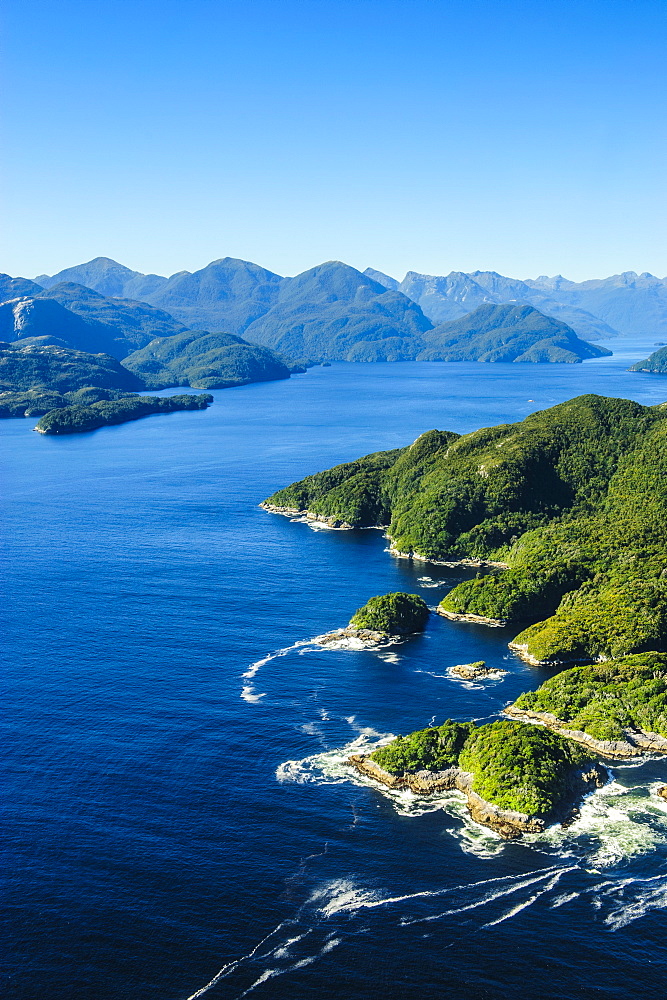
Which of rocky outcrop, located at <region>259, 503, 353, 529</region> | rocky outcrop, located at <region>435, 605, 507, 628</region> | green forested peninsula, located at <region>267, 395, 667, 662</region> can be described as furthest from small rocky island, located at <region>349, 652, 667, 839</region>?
rocky outcrop, located at <region>259, 503, 353, 529</region>

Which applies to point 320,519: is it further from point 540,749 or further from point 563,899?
point 563,899

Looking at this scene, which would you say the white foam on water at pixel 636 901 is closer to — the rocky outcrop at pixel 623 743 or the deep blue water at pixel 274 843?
the deep blue water at pixel 274 843

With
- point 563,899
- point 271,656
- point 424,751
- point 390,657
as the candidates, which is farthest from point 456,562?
point 563,899

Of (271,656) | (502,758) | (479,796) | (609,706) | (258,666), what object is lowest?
(479,796)

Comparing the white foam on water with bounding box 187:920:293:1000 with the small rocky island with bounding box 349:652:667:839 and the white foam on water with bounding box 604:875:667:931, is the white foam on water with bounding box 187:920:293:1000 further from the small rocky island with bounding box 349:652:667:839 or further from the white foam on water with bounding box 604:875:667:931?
the white foam on water with bounding box 604:875:667:931

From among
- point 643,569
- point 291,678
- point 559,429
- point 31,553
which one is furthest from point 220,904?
point 559,429

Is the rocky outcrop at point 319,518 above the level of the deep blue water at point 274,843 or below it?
above

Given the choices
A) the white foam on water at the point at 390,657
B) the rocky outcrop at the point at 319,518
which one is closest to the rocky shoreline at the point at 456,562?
the rocky outcrop at the point at 319,518
